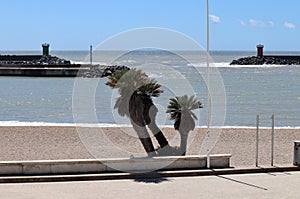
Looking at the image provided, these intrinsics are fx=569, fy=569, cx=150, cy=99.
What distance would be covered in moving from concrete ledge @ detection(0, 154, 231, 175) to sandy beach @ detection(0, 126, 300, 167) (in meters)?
1.32

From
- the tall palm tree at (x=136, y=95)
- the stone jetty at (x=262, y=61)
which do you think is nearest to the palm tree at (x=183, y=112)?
the tall palm tree at (x=136, y=95)

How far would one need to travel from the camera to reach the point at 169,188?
8352 mm

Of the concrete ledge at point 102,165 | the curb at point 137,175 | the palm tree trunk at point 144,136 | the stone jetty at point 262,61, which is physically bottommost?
the curb at point 137,175

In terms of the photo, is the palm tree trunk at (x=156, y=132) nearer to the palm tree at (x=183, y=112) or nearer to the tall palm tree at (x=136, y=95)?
the tall palm tree at (x=136, y=95)

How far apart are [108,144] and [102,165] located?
16.9 feet

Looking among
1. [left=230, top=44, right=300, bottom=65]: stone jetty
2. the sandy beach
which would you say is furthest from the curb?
[left=230, top=44, right=300, bottom=65]: stone jetty

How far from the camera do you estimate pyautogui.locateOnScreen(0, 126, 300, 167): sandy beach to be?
12.3 m

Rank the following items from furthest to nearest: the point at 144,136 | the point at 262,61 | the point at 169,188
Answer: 1. the point at 262,61
2. the point at 144,136
3. the point at 169,188

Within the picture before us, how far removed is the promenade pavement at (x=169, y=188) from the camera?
26.0 ft

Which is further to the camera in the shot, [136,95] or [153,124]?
[153,124]

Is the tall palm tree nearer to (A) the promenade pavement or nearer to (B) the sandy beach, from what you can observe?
(A) the promenade pavement

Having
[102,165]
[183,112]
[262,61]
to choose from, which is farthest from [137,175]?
[262,61]

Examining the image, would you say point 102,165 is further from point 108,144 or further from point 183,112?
point 108,144

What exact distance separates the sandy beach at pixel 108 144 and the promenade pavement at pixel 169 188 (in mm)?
1737
